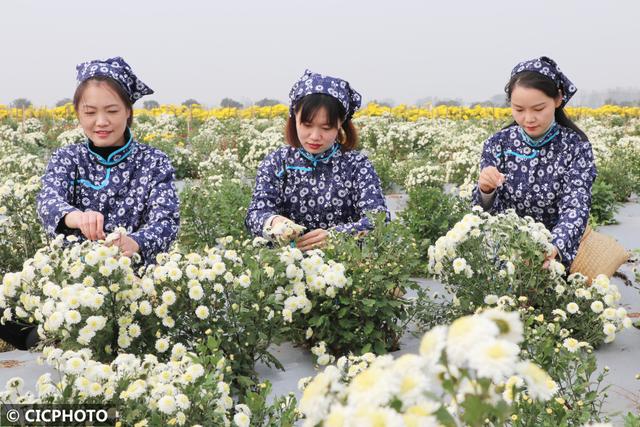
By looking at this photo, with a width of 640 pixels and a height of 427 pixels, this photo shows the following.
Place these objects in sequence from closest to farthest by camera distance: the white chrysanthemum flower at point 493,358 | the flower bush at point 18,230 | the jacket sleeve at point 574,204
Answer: the white chrysanthemum flower at point 493,358 → the jacket sleeve at point 574,204 → the flower bush at point 18,230

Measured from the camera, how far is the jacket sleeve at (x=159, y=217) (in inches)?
142

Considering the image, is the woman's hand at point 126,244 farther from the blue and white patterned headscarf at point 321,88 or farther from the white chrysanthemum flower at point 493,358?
the white chrysanthemum flower at point 493,358

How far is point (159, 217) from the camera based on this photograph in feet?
12.3

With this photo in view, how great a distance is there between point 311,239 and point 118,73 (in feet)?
4.36

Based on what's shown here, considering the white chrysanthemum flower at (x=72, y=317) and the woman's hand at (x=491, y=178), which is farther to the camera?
the woman's hand at (x=491, y=178)

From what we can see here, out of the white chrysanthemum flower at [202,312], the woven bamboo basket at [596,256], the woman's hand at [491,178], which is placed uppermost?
the woman's hand at [491,178]

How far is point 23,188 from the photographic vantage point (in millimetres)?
4613

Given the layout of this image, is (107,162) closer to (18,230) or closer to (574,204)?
(18,230)

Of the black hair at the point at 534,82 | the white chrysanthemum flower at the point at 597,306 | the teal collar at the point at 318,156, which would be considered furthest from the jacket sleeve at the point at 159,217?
the white chrysanthemum flower at the point at 597,306

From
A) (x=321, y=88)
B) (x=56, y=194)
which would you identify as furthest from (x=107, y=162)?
(x=321, y=88)

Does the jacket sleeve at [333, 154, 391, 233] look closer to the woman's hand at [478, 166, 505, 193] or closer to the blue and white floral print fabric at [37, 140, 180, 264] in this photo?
the woman's hand at [478, 166, 505, 193]

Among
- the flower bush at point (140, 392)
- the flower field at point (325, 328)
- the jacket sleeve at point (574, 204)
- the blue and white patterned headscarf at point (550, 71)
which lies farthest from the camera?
the blue and white patterned headscarf at point (550, 71)

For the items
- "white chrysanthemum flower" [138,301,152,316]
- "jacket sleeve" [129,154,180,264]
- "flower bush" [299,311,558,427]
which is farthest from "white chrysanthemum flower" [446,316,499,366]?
"jacket sleeve" [129,154,180,264]

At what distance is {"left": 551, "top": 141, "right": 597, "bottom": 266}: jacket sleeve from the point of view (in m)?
3.73
